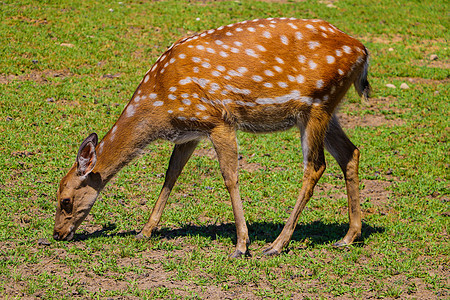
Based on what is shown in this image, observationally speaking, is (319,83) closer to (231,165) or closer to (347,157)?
(347,157)

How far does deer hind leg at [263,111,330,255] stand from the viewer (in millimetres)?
6453

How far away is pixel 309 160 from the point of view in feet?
21.6

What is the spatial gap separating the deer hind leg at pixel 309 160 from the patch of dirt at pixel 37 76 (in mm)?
5959

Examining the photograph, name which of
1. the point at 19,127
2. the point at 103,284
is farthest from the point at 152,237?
the point at 19,127

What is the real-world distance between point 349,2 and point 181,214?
10.7 metres

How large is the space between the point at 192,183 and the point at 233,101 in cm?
234

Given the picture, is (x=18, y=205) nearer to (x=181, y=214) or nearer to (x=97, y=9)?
(x=181, y=214)

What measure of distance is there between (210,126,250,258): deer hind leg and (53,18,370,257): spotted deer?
0.01m

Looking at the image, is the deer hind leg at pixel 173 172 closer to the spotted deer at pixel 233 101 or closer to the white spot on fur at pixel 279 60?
the spotted deer at pixel 233 101

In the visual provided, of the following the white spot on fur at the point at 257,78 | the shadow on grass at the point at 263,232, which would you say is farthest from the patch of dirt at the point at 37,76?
the white spot on fur at the point at 257,78

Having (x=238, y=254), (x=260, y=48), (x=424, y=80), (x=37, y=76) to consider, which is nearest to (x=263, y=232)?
(x=238, y=254)

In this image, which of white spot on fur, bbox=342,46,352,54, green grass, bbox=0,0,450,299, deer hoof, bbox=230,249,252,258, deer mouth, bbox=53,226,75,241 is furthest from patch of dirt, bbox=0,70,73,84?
white spot on fur, bbox=342,46,352,54

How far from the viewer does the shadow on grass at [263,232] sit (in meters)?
6.79

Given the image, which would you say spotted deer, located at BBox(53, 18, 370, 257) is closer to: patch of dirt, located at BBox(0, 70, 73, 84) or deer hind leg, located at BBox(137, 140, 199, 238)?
deer hind leg, located at BBox(137, 140, 199, 238)
